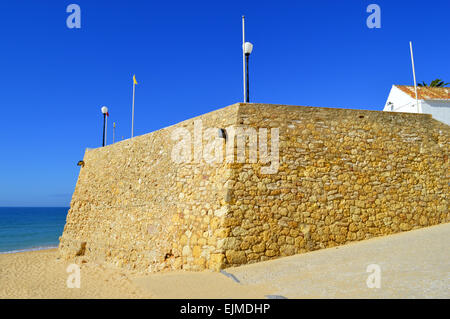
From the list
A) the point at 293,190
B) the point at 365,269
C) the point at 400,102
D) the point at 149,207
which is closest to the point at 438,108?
the point at 400,102

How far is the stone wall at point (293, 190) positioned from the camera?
8852 mm

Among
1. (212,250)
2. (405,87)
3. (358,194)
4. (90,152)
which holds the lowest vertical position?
(212,250)

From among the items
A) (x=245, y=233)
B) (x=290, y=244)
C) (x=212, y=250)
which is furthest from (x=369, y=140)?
(x=212, y=250)

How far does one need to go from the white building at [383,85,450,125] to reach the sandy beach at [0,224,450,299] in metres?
6.23

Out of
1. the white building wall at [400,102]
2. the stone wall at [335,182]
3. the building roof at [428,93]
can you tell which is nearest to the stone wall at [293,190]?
the stone wall at [335,182]

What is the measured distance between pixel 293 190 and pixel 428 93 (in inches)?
392

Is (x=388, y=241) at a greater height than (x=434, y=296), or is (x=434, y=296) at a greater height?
(x=388, y=241)

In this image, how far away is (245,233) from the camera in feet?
28.5

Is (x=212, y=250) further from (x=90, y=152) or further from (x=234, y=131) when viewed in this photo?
(x=90, y=152)

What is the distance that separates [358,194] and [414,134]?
3.11 metres

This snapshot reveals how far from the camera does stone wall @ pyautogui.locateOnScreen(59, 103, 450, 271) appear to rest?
8.85 m

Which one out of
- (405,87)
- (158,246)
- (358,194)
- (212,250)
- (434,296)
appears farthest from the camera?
(405,87)

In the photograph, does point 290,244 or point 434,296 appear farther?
point 290,244
